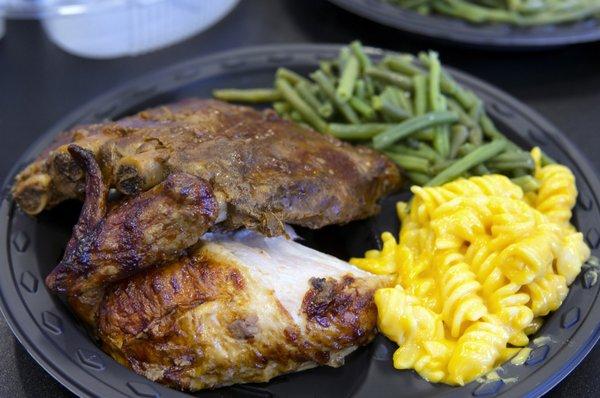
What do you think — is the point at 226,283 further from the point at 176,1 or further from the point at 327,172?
the point at 176,1

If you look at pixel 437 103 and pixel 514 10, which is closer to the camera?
pixel 437 103

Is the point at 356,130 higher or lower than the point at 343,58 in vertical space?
lower

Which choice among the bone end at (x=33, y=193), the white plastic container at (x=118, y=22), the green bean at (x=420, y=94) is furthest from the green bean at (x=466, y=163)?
the white plastic container at (x=118, y=22)

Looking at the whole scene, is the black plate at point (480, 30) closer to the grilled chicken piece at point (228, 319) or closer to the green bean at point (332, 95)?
the green bean at point (332, 95)

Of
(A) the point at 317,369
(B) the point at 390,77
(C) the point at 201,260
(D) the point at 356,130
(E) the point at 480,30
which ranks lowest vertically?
(A) the point at 317,369

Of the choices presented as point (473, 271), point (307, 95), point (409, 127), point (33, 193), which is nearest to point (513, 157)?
point (409, 127)

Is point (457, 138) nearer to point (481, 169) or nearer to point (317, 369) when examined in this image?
point (481, 169)
